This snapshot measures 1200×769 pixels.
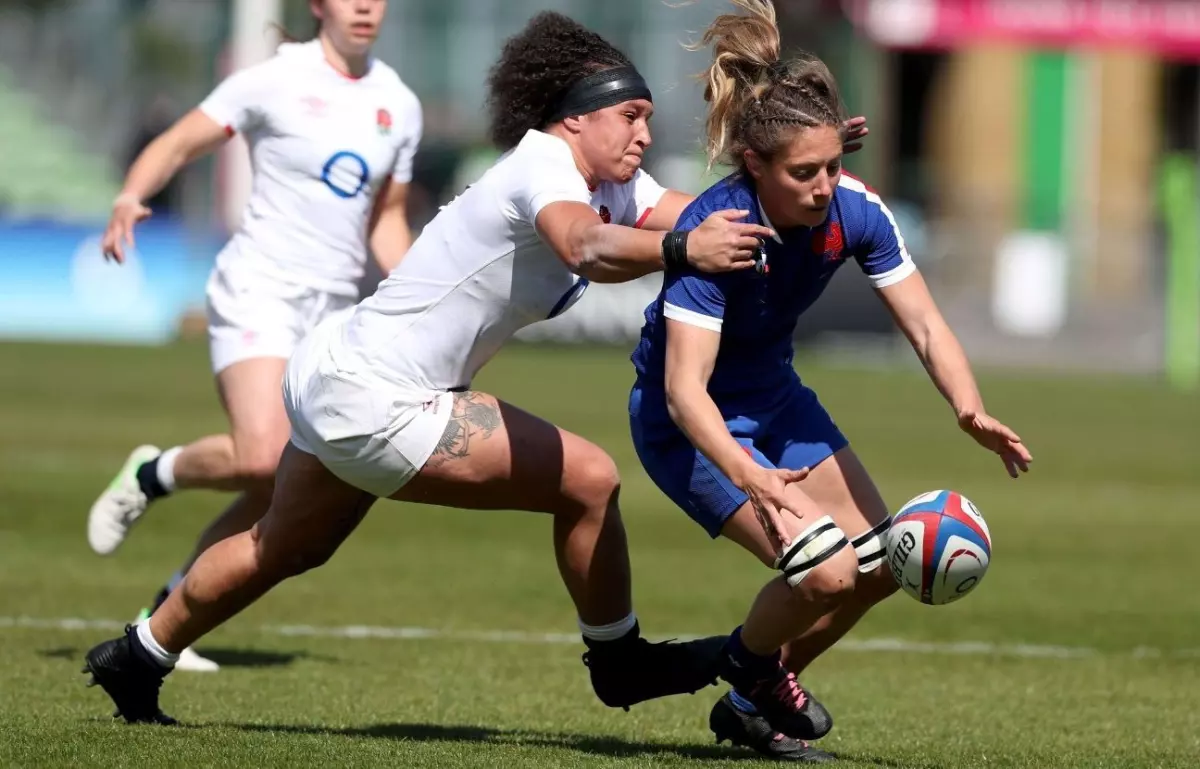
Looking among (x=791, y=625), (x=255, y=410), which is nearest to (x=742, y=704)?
(x=791, y=625)

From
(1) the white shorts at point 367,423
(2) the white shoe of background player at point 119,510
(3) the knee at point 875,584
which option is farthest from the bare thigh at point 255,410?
(3) the knee at point 875,584

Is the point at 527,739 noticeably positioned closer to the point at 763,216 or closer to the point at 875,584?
the point at 875,584

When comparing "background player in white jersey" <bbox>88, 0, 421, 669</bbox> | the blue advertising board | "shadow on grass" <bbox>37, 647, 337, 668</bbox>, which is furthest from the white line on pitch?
the blue advertising board

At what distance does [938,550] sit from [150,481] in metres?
3.66

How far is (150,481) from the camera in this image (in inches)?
311

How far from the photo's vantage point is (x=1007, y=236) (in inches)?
1179

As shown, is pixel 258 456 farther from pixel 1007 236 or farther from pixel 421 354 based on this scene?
pixel 1007 236

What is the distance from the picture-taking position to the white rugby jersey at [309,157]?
770cm

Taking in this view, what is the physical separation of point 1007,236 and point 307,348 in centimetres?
2509

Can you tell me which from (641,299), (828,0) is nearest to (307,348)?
(641,299)

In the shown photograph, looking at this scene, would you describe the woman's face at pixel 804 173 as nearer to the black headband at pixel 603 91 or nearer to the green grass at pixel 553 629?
the black headband at pixel 603 91

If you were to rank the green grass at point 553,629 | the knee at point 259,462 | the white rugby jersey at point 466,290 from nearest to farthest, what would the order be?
1. the white rugby jersey at point 466,290
2. the green grass at point 553,629
3. the knee at point 259,462

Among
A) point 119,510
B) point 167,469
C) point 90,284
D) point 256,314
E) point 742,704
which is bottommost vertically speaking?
point 90,284

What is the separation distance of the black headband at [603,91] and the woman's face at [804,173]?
15.2 inches
